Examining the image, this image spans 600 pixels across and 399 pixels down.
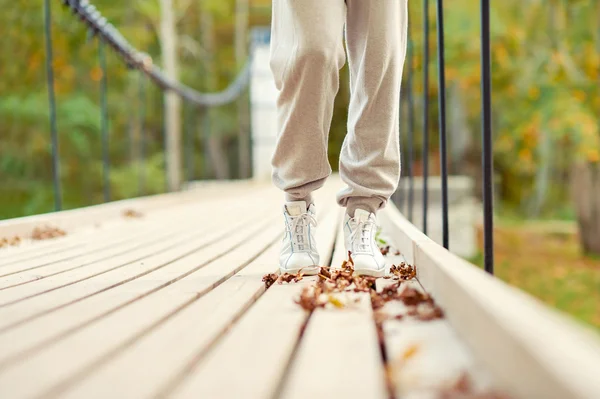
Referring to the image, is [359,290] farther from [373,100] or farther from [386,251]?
[386,251]

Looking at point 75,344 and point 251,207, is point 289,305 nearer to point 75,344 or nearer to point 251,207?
point 75,344

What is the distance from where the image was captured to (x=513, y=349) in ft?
1.68

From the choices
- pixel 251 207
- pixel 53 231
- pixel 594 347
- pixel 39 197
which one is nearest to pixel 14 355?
pixel 594 347

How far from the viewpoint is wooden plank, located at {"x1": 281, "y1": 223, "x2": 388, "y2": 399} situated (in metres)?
0.58

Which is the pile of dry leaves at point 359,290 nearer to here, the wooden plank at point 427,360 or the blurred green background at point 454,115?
the wooden plank at point 427,360

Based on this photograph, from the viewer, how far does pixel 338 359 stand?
68 centimetres

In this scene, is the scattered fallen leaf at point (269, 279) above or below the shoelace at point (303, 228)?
below

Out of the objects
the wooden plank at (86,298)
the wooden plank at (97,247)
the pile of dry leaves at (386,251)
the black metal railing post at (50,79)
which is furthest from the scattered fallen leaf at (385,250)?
the black metal railing post at (50,79)

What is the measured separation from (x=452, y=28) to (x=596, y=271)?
3130mm

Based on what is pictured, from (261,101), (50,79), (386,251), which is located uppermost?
(261,101)

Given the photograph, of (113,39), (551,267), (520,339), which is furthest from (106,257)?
(551,267)

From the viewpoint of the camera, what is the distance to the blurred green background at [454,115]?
6.97 meters

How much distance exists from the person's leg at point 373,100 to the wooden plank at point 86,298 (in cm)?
37

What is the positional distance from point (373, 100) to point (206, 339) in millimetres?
683
